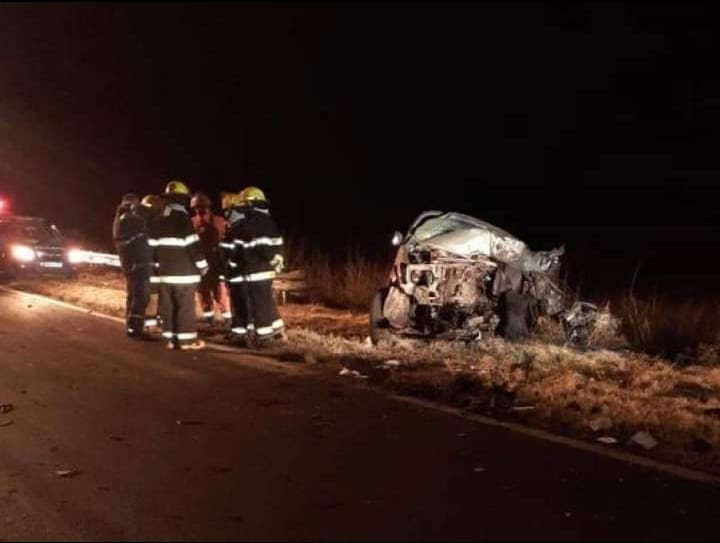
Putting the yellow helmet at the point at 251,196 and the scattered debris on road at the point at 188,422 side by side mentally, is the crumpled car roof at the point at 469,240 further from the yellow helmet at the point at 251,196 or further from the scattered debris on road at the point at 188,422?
the scattered debris on road at the point at 188,422

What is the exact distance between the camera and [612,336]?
10742mm

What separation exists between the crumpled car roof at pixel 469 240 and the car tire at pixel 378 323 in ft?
2.64

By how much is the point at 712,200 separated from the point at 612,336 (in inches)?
1119

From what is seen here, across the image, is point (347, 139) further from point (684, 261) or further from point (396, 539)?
point (396, 539)

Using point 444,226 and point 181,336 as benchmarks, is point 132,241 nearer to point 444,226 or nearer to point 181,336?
point 181,336

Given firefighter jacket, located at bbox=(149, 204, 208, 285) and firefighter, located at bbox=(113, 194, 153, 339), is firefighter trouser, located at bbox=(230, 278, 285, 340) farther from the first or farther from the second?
firefighter, located at bbox=(113, 194, 153, 339)

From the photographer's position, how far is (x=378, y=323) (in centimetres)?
1069

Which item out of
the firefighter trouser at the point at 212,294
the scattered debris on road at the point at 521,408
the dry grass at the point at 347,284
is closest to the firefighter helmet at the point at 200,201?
the firefighter trouser at the point at 212,294

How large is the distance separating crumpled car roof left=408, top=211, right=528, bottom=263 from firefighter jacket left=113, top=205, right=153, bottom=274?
12.1 ft

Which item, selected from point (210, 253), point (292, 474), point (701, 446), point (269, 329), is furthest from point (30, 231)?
point (701, 446)

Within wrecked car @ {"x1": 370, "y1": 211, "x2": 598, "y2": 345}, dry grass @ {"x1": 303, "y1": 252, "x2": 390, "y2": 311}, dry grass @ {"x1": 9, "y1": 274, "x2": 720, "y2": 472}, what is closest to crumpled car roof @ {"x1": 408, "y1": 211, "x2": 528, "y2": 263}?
wrecked car @ {"x1": 370, "y1": 211, "x2": 598, "y2": 345}

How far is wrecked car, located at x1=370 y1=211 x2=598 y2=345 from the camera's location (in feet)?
33.7

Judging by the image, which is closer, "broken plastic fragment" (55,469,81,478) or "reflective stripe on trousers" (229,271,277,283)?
"broken plastic fragment" (55,469,81,478)

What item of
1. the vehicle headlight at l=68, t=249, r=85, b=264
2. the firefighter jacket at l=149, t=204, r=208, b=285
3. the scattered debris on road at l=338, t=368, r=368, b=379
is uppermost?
the firefighter jacket at l=149, t=204, r=208, b=285
